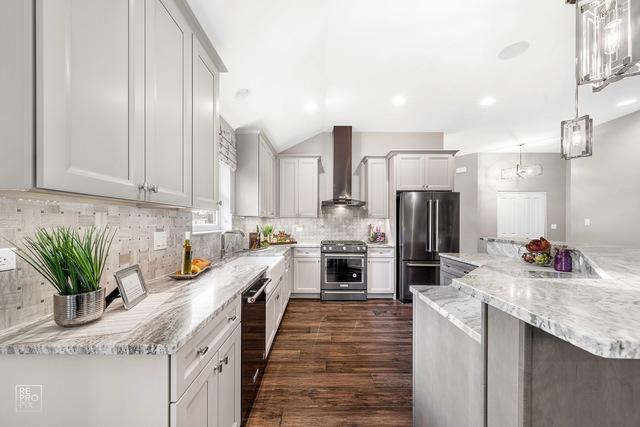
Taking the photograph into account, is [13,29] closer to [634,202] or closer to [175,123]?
[175,123]

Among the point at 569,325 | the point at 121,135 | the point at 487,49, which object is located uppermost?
the point at 487,49

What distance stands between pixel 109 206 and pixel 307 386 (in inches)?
73.2

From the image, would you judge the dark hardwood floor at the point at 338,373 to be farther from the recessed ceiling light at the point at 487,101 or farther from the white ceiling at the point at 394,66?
the recessed ceiling light at the point at 487,101

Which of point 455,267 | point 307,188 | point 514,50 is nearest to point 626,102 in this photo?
point 514,50

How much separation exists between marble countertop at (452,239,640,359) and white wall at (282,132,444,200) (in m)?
3.88

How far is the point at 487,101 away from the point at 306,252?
3.65 meters

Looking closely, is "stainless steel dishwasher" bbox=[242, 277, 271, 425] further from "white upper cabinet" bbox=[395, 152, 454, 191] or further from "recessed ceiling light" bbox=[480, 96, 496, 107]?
"recessed ceiling light" bbox=[480, 96, 496, 107]

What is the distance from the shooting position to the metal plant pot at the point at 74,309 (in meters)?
0.92

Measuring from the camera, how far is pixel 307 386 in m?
2.09

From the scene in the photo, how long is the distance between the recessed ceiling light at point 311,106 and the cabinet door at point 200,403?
3.25m

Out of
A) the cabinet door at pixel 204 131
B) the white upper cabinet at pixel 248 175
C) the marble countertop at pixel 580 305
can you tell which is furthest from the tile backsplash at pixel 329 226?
the marble countertop at pixel 580 305

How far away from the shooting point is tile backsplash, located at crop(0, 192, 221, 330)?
0.92 m

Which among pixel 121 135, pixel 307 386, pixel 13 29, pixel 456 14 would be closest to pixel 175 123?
pixel 121 135

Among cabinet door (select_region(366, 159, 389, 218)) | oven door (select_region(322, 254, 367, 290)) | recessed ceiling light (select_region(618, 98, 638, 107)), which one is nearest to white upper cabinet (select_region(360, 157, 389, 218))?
cabinet door (select_region(366, 159, 389, 218))
